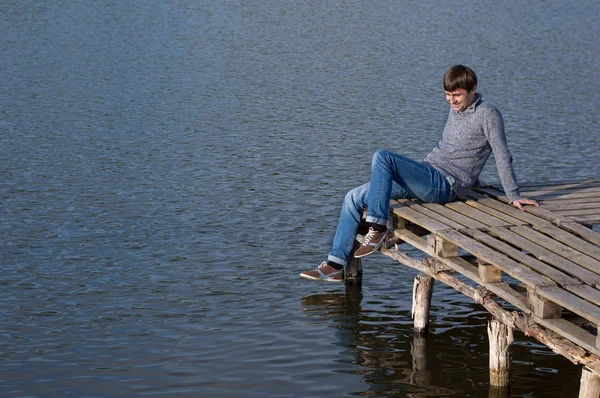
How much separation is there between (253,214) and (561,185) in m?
5.54

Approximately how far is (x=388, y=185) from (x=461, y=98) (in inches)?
45.2

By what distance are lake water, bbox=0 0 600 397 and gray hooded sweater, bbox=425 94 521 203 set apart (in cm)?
174

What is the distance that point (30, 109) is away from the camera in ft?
79.7

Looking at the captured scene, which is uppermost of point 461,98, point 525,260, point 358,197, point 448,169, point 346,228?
point 461,98

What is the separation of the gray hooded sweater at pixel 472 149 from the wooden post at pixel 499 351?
5.81 ft

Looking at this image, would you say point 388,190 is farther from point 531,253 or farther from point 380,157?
point 531,253

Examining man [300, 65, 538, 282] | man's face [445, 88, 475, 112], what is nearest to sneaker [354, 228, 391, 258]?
man [300, 65, 538, 282]

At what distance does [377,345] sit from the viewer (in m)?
10.7

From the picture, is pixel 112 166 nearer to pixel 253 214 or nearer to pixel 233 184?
pixel 233 184

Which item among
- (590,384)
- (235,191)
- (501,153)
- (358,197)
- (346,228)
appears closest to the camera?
(590,384)

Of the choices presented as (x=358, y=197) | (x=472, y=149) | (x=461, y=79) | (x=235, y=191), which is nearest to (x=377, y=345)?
(x=358, y=197)

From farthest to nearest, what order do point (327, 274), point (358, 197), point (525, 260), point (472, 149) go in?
point (327, 274) < point (358, 197) < point (472, 149) < point (525, 260)

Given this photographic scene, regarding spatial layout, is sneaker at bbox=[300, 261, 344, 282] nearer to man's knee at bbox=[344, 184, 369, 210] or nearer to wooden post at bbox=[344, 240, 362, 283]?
man's knee at bbox=[344, 184, 369, 210]

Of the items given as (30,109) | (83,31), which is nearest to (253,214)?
(30,109)
